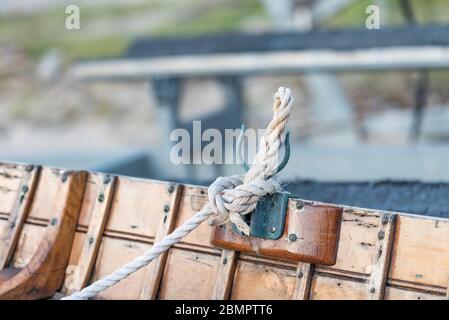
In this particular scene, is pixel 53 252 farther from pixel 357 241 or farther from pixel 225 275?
pixel 357 241

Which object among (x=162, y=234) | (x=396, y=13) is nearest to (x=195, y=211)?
(x=162, y=234)

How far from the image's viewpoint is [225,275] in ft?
8.70

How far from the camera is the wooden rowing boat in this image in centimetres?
241

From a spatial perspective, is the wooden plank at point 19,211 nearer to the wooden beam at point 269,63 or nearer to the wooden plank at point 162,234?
the wooden plank at point 162,234

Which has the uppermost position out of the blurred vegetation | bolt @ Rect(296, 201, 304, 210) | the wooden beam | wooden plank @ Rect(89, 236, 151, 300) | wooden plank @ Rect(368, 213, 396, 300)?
the blurred vegetation

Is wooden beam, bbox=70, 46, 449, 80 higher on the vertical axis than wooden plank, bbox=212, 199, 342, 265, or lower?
higher

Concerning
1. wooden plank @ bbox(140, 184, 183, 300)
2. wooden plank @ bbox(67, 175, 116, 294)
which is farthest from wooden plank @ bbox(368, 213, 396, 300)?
wooden plank @ bbox(67, 175, 116, 294)

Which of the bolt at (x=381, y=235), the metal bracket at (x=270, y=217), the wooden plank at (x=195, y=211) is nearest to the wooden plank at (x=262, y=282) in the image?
the wooden plank at (x=195, y=211)

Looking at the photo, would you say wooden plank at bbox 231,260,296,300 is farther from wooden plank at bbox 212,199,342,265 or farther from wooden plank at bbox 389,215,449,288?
wooden plank at bbox 389,215,449,288

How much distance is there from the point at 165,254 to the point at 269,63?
3.76 meters

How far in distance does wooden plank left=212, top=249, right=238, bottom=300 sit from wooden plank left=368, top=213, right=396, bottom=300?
0.50 metres

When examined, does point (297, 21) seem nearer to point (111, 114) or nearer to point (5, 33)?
point (111, 114)

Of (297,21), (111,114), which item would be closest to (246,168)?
(297,21)

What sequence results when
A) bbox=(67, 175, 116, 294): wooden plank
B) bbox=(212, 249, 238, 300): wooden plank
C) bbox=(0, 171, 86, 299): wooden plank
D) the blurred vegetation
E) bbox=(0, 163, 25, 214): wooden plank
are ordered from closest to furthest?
1. bbox=(212, 249, 238, 300): wooden plank
2. bbox=(0, 171, 86, 299): wooden plank
3. bbox=(67, 175, 116, 294): wooden plank
4. bbox=(0, 163, 25, 214): wooden plank
5. the blurred vegetation
